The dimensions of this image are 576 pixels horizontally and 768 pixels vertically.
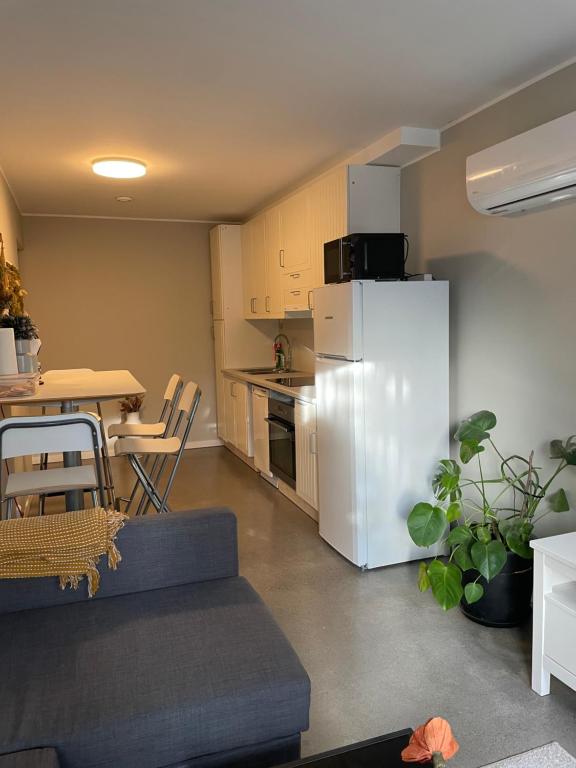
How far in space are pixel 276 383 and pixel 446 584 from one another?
2.45m

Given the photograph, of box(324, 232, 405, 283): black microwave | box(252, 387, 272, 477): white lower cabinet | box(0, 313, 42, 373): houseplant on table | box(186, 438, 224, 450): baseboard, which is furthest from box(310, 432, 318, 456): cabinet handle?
box(186, 438, 224, 450): baseboard

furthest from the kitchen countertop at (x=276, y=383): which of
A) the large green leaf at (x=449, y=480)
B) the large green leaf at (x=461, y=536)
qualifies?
the large green leaf at (x=461, y=536)

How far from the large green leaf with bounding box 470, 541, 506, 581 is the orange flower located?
5.40 ft

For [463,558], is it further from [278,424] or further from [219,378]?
[219,378]

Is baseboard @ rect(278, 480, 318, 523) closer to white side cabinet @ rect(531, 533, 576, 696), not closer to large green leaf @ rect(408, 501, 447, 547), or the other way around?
large green leaf @ rect(408, 501, 447, 547)

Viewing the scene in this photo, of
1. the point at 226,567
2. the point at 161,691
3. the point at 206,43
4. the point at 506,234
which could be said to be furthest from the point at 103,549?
the point at 506,234

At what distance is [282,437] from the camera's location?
4457 millimetres

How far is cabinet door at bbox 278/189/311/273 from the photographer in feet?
14.2

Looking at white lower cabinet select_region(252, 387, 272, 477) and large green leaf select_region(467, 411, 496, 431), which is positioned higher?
large green leaf select_region(467, 411, 496, 431)

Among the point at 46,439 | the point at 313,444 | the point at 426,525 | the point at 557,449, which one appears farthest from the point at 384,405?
the point at 46,439

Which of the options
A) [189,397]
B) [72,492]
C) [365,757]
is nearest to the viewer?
[365,757]

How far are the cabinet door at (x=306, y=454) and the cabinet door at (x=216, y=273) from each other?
238cm

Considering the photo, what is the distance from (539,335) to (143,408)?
4.45m

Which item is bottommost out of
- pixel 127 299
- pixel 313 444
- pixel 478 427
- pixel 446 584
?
pixel 446 584
